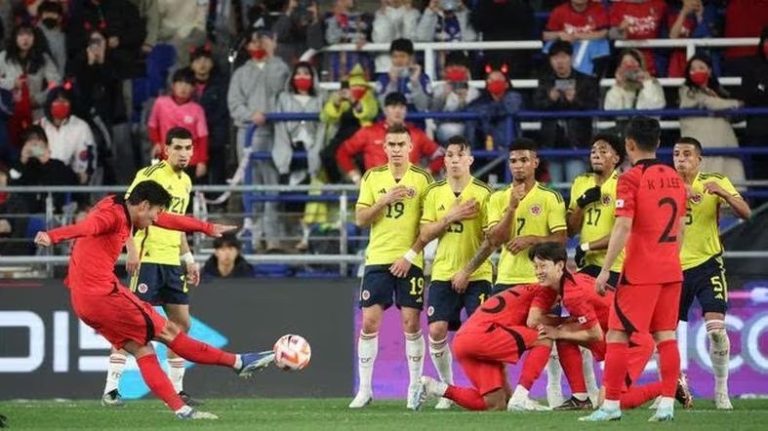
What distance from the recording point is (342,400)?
19438 millimetres

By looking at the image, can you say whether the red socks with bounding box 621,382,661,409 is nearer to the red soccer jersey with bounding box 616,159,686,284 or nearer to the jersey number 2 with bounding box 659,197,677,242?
the red soccer jersey with bounding box 616,159,686,284

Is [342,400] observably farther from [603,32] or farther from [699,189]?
[603,32]

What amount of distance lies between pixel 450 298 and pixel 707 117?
591 centimetres

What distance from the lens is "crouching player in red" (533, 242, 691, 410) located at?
15.6m

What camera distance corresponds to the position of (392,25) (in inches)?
914

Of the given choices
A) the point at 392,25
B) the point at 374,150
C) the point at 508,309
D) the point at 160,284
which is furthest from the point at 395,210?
the point at 392,25

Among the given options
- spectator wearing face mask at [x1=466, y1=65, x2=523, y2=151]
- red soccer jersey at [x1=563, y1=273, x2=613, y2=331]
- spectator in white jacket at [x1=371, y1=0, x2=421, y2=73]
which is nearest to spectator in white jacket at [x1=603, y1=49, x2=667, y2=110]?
spectator wearing face mask at [x1=466, y1=65, x2=523, y2=151]

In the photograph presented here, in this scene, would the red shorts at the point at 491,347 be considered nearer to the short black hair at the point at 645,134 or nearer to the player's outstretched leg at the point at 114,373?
the short black hair at the point at 645,134

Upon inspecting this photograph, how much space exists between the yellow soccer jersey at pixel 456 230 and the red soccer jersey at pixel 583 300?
1.24m

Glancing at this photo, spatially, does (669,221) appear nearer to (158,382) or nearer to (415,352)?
(415,352)

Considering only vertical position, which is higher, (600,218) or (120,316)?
(600,218)

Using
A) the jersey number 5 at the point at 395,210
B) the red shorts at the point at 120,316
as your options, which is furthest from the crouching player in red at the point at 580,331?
the red shorts at the point at 120,316

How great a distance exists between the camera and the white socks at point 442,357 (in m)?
17.2

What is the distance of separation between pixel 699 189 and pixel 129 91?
9477mm
